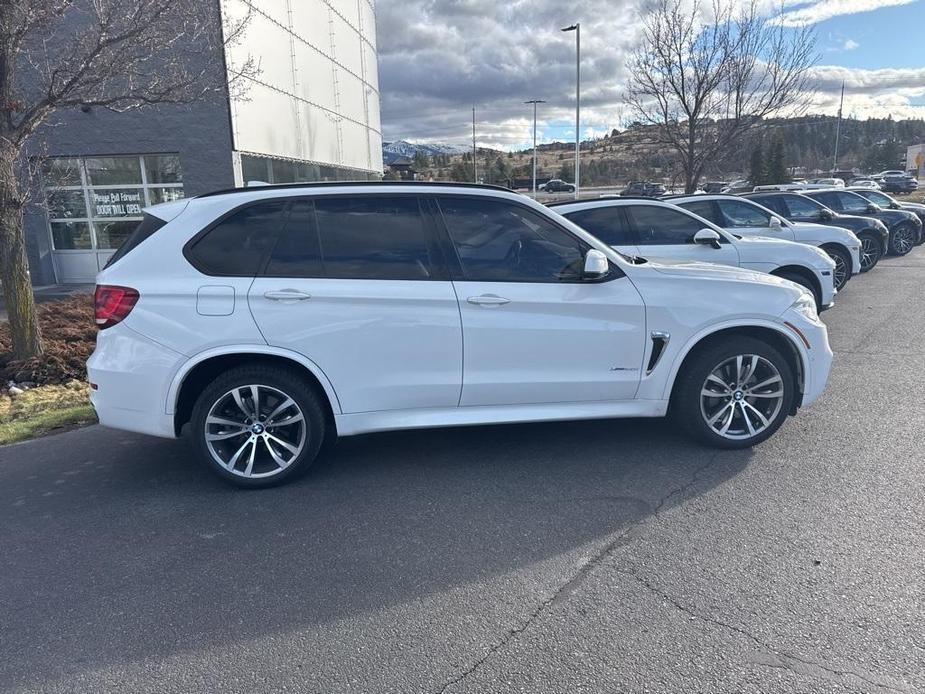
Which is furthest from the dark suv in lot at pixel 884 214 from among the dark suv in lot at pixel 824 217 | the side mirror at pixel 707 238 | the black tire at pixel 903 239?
the side mirror at pixel 707 238

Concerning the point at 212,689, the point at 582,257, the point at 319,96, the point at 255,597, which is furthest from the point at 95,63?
the point at 319,96

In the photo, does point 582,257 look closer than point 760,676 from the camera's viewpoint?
No

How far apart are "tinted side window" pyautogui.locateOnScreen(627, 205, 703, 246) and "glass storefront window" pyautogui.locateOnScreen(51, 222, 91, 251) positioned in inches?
510

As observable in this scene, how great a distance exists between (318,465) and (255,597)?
1.63m

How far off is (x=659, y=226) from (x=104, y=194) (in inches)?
501

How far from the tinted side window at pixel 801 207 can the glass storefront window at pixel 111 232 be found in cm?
1387

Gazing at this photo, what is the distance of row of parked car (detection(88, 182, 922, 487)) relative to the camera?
422cm

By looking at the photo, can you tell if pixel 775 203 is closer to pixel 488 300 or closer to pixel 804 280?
pixel 804 280

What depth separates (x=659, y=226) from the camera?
8.34m

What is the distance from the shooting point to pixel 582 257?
457cm

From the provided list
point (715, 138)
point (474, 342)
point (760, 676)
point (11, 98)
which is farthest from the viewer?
point (715, 138)

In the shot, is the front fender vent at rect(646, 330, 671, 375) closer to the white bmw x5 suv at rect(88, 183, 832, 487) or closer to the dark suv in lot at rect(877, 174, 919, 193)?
the white bmw x5 suv at rect(88, 183, 832, 487)

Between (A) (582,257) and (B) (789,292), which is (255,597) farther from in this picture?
(B) (789,292)

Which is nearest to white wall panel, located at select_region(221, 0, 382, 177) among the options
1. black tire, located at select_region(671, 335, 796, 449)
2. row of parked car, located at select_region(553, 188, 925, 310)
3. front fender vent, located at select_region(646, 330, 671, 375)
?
row of parked car, located at select_region(553, 188, 925, 310)
